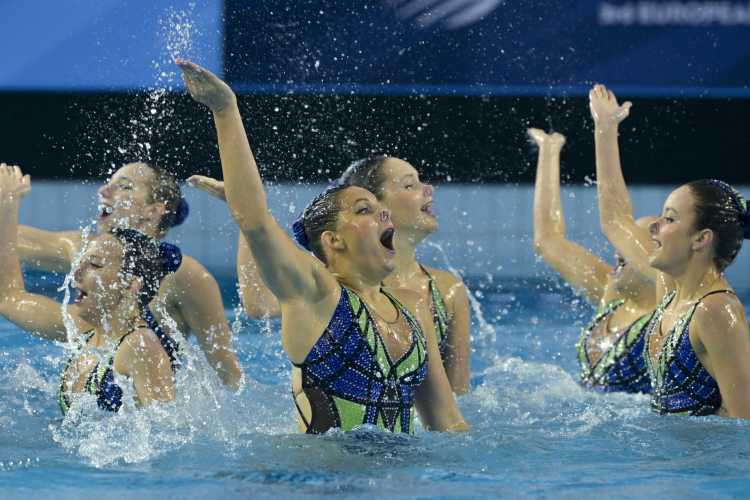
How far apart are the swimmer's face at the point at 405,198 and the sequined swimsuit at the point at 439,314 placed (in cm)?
30

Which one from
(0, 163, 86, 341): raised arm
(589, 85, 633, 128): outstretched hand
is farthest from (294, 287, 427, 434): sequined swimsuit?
(589, 85, 633, 128): outstretched hand

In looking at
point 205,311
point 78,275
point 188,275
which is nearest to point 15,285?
point 78,275

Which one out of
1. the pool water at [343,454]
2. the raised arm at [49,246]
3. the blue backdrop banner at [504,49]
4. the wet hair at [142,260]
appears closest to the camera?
the pool water at [343,454]

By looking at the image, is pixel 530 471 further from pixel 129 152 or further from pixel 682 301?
pixel 129 152

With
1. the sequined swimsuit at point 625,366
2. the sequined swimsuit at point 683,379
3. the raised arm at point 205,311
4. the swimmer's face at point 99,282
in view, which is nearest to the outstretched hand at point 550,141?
the sequined swimsuit at point 625,366

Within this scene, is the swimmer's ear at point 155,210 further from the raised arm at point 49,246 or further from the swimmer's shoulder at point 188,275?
the raised arm at point 49,246

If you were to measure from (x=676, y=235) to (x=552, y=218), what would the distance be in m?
1.27

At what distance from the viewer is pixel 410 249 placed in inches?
142

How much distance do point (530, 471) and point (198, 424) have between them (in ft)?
3.81

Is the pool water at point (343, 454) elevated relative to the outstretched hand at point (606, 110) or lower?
lower

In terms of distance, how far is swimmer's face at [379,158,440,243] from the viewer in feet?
11.1

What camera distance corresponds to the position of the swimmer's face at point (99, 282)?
10.0 feet

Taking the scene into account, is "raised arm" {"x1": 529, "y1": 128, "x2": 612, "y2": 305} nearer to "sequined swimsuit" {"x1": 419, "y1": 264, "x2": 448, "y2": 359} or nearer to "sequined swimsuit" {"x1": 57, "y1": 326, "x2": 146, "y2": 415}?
"sequined swimsuit" {"x1": 419, "y1": 264, "x2": 448, "y2": 359}

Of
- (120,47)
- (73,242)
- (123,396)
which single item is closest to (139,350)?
(123,396)
